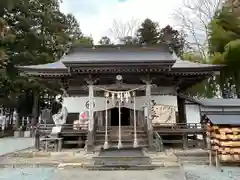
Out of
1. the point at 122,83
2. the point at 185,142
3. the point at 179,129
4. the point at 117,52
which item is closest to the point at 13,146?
the point at 122,83

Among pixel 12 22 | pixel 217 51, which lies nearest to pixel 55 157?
pixel 217 51

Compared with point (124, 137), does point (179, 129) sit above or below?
above

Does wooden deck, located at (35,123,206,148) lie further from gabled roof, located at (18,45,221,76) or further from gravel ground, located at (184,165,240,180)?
gravel ground, located at (184,165,240,180)

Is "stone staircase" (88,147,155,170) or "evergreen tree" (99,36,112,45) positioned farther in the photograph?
"evergreen tree" (99,36,112,45)

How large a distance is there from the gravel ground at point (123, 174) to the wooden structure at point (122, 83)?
282 centimetres

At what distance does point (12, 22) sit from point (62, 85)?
12.7 metres

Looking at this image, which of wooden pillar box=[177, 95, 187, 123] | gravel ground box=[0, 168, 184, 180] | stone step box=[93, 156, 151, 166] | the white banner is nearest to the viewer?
gravel ground box=[0, 168, 184, 180]

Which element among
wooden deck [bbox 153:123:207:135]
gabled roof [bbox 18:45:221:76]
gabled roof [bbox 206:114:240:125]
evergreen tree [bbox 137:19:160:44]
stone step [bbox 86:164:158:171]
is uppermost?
evergreen tree [bbox 137:19:160:44]

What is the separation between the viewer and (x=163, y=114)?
12.3m

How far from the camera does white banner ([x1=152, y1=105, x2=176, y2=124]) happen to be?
12148 mm

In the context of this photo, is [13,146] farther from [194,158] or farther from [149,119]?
[194,158]

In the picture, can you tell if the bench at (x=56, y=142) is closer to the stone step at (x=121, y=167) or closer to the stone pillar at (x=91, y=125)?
the stone pillar at (x=91, y=125)

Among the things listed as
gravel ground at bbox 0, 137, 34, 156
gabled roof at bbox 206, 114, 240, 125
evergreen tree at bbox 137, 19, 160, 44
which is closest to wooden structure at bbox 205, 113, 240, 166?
gabled roof at bbox 206, 114, 240, 125

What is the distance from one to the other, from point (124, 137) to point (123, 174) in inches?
176
